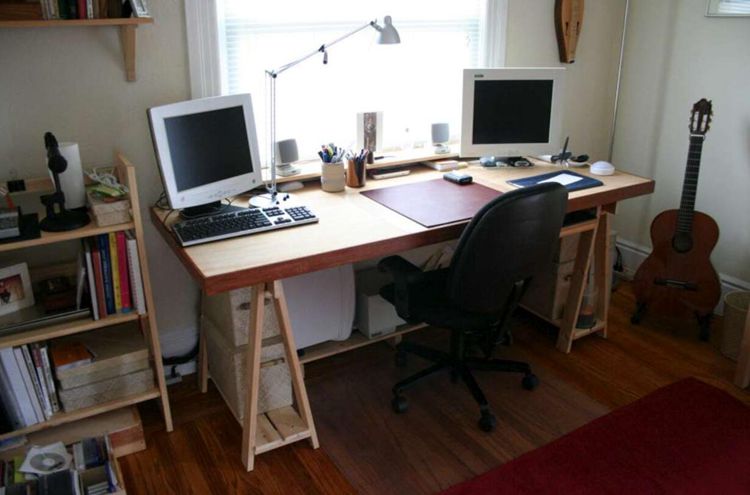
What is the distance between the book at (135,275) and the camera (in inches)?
83.8

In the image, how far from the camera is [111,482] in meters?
1.96

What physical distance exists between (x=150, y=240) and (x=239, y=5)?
98 cm

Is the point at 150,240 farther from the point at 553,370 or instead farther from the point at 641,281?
the point at 641,281

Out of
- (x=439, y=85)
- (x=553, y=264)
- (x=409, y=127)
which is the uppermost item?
(x=439, y=85)

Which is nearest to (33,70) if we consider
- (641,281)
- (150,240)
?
(150,240)

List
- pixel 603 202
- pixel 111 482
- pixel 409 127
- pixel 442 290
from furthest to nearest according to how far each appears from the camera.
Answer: pixel 409 127 < pixel 603 202 < pixel 442 290 < pixel 111 482

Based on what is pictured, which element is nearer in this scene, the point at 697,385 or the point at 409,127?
the point at 697,385

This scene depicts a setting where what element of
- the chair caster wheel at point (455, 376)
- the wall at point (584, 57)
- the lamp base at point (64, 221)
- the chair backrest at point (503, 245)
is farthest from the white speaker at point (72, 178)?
the wall at point (584, 57)

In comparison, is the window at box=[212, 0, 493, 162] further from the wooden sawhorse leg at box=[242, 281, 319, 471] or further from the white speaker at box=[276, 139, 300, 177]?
the wooden sawhorse leg at box=[242, 281, 319, 471]

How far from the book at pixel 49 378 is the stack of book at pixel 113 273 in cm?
19

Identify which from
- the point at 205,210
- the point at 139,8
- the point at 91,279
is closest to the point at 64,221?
the point at 91,279

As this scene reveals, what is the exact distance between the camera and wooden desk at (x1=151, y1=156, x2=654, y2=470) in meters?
1.92

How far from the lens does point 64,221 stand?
6.68 feet

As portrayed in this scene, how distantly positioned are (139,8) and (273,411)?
4.83 feet
